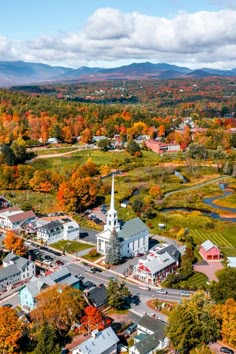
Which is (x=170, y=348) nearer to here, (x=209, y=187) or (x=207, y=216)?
(x=207, y=216)

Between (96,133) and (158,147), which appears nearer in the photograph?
(158,147)

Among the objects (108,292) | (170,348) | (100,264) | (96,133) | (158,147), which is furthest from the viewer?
(96,133)

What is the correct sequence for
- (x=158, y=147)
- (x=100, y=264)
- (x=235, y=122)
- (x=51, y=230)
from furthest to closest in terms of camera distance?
(x=235, y=122) < (x=158, y=147) < (x=51, y=230) < (x=100, y=264)

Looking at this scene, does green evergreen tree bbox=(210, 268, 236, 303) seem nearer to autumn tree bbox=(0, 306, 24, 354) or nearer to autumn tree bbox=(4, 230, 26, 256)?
autumn tree bbox=(0, 306, 24, 354)

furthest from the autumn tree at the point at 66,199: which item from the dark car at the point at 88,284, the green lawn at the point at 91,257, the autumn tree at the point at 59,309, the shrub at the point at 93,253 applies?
the autumn tree at the point at 59,309

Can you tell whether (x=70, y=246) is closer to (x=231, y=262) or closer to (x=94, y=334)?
(x=231, y=262)

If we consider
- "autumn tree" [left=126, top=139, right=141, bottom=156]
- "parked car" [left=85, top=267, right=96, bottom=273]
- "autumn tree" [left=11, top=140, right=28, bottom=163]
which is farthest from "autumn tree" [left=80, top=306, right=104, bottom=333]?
"autumn tree" [left=126, top=139, right=141, bottom=156]

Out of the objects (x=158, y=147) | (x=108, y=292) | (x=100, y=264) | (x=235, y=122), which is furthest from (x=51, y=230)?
(x=235, y=122)
